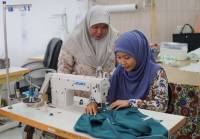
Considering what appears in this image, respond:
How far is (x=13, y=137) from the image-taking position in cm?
332

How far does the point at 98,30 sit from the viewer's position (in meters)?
2.23

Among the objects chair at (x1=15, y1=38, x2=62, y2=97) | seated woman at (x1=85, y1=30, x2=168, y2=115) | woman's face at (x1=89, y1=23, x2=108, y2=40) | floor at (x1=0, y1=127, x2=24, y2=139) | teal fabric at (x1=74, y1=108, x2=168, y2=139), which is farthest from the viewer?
chair at (x1=15, y1=38, x2=62, y2=97)

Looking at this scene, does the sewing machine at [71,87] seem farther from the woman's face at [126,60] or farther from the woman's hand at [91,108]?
the woman's face at [126,60]

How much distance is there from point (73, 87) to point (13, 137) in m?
1.80

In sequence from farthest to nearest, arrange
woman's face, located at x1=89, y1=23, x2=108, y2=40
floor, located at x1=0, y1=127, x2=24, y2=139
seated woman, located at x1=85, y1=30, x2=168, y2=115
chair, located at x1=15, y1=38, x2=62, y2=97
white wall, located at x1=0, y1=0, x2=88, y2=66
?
1. white wall, located at x1=0, y1=0, x2=88, y2=66
2. chair, located at x1=15, y1=38, x2=62, y2=97
3. floor, located at x1=0, y1=127, x2=24, y2=139
4. woman's face, located at x1=89, y1=23, x2=108, y2=40
5. seated woman, located at x1=85, y1=30, x2=168, y2=115

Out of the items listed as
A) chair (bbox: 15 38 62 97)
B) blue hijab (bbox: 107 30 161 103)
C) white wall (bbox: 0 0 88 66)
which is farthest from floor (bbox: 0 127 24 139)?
blue hijab (bbox: 107 30 161 103)

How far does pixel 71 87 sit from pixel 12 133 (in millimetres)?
1884

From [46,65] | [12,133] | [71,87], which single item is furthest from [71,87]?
[46,65]

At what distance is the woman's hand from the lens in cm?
165

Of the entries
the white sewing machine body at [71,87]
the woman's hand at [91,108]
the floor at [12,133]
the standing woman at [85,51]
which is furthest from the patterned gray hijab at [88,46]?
the floor at [12,133]

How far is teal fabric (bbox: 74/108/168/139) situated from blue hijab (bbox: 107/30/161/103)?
0.34 meters

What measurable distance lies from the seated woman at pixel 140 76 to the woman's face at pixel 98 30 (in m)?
0.35

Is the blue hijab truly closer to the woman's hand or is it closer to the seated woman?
the seated woman

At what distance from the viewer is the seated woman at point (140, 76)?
1.79m
